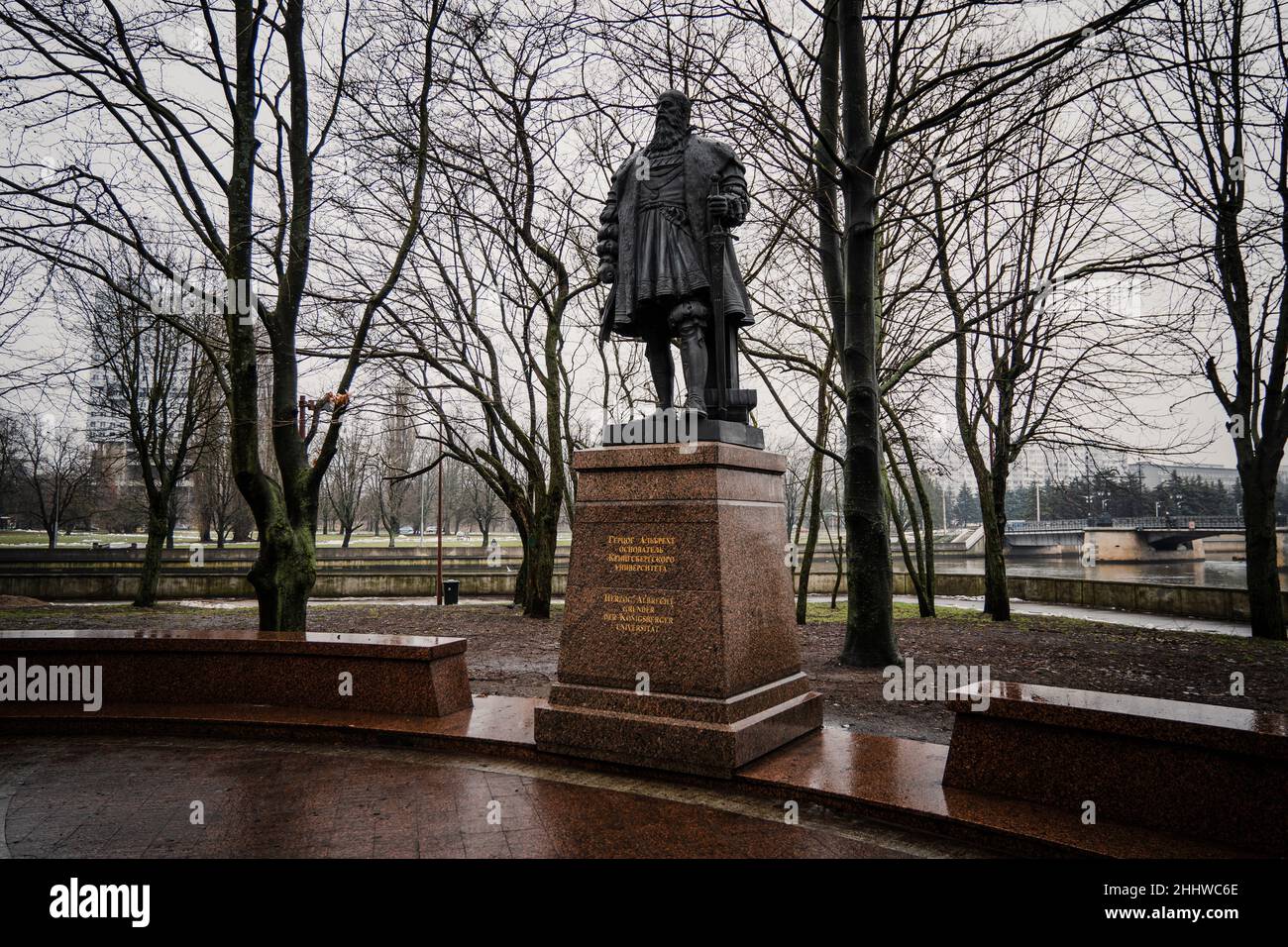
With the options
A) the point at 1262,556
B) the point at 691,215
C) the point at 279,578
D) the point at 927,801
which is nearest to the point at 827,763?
the point at 927,801

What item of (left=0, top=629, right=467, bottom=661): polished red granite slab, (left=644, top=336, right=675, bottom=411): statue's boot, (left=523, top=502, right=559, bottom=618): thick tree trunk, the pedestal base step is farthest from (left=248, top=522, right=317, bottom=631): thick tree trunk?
(left=523, top=502, right=559, bottom=618): thick tree trunk

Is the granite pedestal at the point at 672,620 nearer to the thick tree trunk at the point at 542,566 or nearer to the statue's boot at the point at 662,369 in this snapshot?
the statue's boot at the point at 662,369

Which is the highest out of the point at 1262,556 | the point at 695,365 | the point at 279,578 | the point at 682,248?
the point at 682,248

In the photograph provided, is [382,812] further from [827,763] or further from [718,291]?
[718,291]

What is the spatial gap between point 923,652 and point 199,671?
33.1 ft

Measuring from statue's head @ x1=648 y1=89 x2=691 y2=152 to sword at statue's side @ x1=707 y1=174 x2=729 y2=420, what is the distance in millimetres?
490

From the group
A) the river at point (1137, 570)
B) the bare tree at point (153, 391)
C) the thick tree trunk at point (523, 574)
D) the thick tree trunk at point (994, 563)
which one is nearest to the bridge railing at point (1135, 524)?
the river at point (1137, 570)

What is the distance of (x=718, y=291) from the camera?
584 cm

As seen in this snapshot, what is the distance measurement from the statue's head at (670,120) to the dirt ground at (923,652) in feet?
17.9

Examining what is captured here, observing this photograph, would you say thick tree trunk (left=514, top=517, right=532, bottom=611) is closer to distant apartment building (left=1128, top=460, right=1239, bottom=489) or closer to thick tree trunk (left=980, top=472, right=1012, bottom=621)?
thick tree trunk (left=980, top=472, right=1012, bottom=621)

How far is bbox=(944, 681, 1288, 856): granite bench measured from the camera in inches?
138

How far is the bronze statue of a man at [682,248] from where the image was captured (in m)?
5.84
